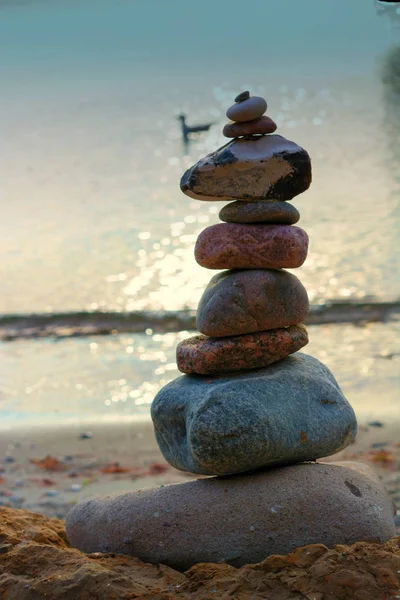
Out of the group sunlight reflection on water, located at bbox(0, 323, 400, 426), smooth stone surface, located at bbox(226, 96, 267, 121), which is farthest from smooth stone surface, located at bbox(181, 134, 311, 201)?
sunlight reflection on water, located at bbox(0, 323, 400, 426)

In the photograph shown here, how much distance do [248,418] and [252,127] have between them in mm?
1879

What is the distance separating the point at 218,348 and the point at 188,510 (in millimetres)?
1035

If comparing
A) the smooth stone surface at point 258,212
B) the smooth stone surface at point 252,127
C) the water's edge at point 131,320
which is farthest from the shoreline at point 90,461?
the water's edge at point 131,320

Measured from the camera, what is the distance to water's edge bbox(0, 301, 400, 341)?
52.5ft

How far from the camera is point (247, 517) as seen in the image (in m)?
5.39

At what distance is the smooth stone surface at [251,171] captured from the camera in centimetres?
564

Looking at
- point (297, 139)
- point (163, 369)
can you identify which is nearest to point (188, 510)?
point (163, 369)

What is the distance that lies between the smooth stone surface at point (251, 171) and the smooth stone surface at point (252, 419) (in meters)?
1.18

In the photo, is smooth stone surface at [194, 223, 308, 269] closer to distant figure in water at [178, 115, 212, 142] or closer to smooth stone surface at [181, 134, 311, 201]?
smooth stone surface at [181, 134, 311, 201]

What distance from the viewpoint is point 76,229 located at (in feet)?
70.5

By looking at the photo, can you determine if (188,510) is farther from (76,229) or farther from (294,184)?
(76,229)

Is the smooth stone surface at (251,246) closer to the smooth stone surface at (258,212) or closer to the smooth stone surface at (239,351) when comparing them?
the smooth stone surface at (258,212)

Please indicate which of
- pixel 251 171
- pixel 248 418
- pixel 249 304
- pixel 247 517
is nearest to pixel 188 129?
pixel 251 171

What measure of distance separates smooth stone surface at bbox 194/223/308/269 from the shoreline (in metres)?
2.66
